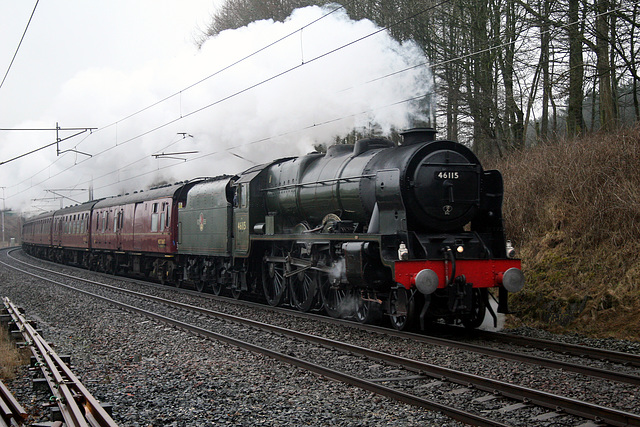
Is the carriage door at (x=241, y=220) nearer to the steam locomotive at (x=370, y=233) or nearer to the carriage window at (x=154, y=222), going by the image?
the steam locomotive at (x=370, y=233)

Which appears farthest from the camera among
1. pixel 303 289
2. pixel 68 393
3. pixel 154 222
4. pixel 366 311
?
pixel 154 222

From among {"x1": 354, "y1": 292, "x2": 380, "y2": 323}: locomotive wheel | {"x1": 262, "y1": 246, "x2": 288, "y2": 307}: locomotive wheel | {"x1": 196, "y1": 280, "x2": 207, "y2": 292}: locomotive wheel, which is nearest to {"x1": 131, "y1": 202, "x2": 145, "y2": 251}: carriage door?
{"x1": 196, "y1": 280, "x2": 207, "y2": 292}: locomotive wheel

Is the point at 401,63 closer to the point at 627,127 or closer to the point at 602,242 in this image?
the point at 627,127

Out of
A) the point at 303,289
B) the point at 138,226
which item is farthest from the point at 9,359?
the point at 138,226

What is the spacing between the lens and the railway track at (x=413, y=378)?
5.11m

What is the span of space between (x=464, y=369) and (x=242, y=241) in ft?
A: 25.6

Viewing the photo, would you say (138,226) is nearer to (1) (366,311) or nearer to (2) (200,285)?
(2) (200,285)

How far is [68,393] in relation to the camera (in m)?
5.50

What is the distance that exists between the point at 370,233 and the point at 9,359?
516cm

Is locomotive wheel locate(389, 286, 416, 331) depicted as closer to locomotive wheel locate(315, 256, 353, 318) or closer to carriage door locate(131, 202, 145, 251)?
locomotive wheel locate(315, 256, 353, 318)

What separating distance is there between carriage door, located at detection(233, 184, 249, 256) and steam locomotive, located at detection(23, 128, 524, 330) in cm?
4

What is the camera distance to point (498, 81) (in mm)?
19828

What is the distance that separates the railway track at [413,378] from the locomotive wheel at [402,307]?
42 cm

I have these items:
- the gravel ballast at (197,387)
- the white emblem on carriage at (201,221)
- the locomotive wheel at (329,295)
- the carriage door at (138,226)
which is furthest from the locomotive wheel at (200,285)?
the gravel ballast at (197,387)
